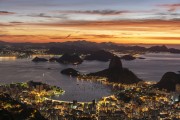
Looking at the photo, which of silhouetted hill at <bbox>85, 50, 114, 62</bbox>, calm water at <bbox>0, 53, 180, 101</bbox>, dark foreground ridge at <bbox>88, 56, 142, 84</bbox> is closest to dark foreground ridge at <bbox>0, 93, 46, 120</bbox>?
calm water at <bbox>0, 53, 180, 101</bbox>

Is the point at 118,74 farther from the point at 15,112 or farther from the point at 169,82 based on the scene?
the point at 15,112

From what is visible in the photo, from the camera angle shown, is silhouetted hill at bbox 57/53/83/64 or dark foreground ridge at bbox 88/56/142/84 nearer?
dark foreground ridge at bbox 88/56/142/84

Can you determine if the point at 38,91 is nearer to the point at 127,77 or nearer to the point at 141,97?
the point at 141,97

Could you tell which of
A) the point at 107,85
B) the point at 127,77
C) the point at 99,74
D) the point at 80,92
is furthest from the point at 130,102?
the point at 99,74

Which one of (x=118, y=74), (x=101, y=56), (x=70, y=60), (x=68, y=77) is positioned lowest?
(x=68, y=77)

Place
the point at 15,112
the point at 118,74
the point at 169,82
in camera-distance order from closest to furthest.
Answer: the point at 15,112
the point at 169,82
the point at 118,74

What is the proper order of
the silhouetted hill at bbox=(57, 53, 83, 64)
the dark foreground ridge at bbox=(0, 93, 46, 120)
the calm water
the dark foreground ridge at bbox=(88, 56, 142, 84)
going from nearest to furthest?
the dark foreground ridge at bbox=(0, 93, 46, 120) < the calm water < the dark foreground ridge at bbox=(88, 56, 142, 84) < the silhouetted hill at bbox=(57, 53, 83, 64)

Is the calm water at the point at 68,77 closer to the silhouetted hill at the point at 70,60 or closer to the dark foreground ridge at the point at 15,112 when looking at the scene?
the silhouetted hill at the point at 70,60

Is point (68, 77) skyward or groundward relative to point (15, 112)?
groundward

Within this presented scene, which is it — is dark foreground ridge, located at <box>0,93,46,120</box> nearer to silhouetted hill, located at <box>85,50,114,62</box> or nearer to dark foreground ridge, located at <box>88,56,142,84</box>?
Answer: dark foreground ridge, located at <box>88,56,142,84</box>

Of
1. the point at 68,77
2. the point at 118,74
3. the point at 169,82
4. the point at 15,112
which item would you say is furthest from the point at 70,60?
the point at 15,112

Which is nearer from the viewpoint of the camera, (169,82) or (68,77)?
(169,82)
